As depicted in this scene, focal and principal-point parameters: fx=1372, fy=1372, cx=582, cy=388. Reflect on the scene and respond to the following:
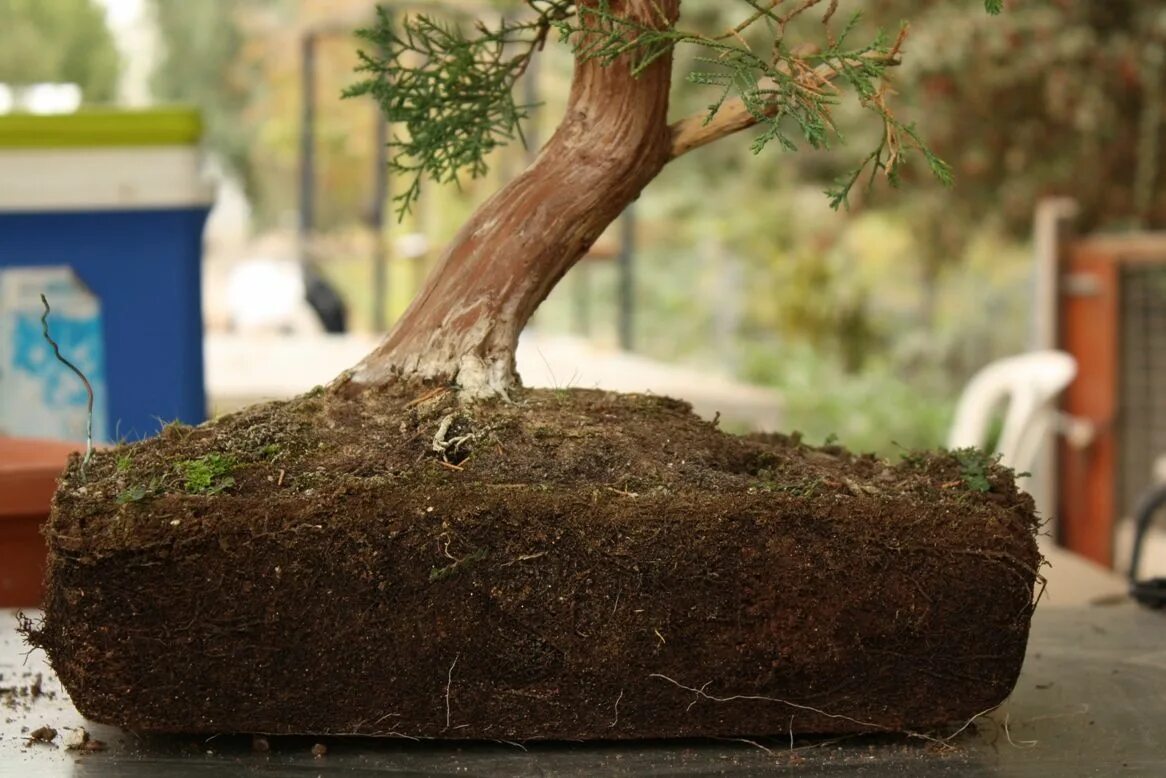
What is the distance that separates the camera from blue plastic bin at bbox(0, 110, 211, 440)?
1.94 meters

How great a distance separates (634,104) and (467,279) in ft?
0.64

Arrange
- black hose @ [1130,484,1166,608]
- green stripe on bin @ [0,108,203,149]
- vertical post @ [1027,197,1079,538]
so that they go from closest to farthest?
black hose @ [1130,484,1166,608]
green stripe on bin @ [0,108,203,149]
vertical post @ [1027,197,1079,538]

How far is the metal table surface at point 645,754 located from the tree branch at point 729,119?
445mm

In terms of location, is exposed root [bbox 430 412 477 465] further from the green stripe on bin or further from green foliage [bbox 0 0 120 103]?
green foliage [bbox 0 0 120 103]

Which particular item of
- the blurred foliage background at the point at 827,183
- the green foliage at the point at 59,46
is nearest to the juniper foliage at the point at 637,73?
the blurred foliage background at the point at 827,183

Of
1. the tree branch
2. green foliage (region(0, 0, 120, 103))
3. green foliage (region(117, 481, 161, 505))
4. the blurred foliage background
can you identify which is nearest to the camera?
green foliage (region(117, 481, 161, 505))

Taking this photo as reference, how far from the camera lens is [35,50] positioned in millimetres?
10320

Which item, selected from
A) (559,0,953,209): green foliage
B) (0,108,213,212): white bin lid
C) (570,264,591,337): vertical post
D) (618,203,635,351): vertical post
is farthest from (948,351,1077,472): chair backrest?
(570,264,591,337): vertical post

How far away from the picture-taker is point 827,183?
661 centimetres

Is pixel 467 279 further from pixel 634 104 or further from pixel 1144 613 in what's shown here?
pixel 1144 613

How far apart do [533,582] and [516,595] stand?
1 centimetres

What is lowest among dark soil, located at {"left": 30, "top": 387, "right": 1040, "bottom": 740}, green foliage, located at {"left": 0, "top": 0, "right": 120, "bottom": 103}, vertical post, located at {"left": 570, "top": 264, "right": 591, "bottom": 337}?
vertical post, located at {"left": 570, "top": 264, "right": 591, "bottom": 337}

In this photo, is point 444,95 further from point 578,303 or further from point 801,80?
point 578,303

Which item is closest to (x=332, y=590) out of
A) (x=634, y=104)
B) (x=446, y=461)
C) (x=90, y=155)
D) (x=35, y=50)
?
(x=446, y=461)
